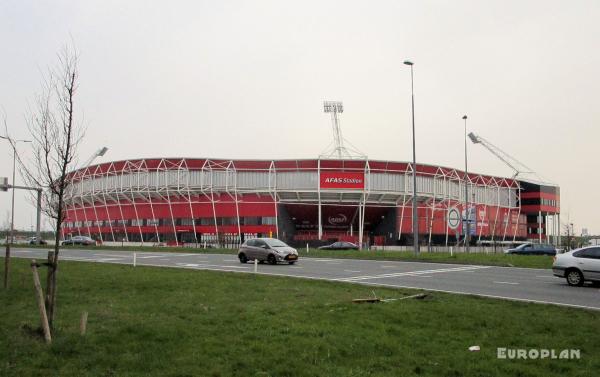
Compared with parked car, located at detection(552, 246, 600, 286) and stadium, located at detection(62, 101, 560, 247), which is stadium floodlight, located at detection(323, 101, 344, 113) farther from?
parked car, located at detection(552, 246, 600, 286)

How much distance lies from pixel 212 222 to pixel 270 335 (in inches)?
2502

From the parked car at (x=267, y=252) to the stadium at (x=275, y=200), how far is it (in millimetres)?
35757

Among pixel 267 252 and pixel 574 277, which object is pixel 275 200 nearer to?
pixel 267 252

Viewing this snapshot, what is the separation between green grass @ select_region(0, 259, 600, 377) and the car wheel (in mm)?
A: 6914

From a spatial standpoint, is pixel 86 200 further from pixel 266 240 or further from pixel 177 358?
pixel 177 358

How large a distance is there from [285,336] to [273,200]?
62.7 m

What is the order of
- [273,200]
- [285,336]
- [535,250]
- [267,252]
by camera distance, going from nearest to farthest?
[285,336]
[267,252]
[535,250]
[273,200]

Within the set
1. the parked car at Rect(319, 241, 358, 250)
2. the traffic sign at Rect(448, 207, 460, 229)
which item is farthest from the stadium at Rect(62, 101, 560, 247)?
the traffic sign at Rect(448, 207, 460, 229)

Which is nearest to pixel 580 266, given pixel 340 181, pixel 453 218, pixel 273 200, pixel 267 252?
pixel 453 218

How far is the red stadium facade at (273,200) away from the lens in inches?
2749

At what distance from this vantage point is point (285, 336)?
27.0 feet

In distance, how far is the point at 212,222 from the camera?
7088 cm

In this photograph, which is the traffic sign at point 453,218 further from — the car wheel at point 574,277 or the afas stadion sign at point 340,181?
the afas stadion sign at point 340,181

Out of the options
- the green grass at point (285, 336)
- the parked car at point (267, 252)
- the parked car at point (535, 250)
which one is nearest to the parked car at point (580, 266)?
the green grass at point (285, 336)
